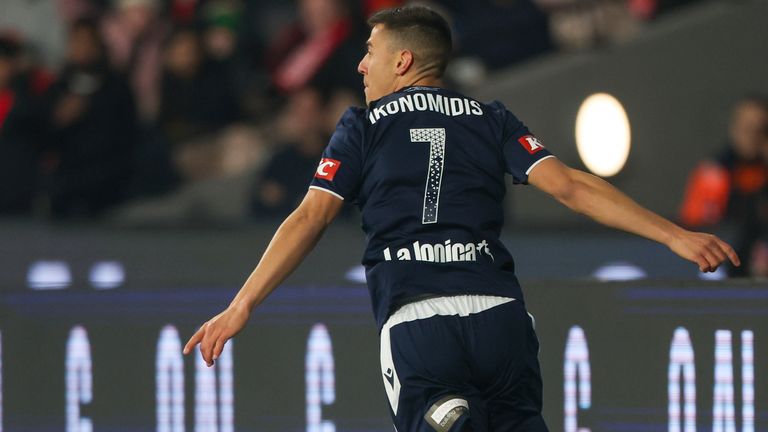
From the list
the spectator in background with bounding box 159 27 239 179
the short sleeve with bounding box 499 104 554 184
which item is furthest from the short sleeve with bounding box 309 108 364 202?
the spectator in background with bounding box 159 27 239 179

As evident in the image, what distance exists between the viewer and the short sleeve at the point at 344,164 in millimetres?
4715

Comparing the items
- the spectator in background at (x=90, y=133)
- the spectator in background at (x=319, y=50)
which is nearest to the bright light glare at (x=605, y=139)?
the spectator in background at (x=319, y=50)

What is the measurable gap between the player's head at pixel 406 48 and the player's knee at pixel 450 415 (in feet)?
3.24

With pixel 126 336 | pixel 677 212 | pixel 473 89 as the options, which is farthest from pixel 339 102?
pixel 126 336

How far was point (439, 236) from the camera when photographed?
4688 mm

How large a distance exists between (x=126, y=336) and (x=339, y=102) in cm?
436

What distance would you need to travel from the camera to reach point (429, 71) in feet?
15.9

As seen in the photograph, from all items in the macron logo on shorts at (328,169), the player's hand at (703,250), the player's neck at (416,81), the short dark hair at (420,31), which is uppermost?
the short dark hair at (420,31)

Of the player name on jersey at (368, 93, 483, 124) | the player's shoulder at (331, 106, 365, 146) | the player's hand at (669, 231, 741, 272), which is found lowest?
the player's hand at (669, 231, 741, 272)

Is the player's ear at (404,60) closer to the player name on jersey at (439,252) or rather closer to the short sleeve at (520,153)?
the short sleeve at (520,153)

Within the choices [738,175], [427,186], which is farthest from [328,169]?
[738,175]

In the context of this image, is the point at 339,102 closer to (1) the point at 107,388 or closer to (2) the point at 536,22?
(2) the point at 536,22

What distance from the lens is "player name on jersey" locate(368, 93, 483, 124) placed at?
4.75m

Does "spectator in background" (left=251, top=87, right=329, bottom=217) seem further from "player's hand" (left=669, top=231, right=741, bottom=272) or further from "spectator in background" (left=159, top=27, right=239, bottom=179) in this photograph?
"player's hand" (left=669, top=231, right=741, bottom=272)
